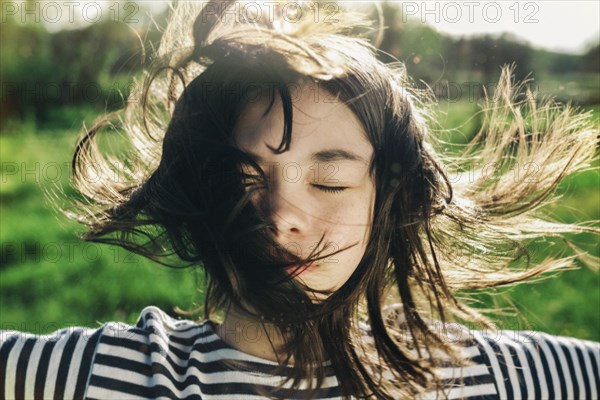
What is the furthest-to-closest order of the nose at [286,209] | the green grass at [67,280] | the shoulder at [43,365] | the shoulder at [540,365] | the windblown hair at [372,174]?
the green grass at [67,280], the shoulder at [540,365], the windblown hair at [372,174], the nose at [286,209], the shoulder at [43,365]

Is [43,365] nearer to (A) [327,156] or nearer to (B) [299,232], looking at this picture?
(B) [299,232]

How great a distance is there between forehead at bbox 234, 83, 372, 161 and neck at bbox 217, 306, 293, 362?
0.36 metres

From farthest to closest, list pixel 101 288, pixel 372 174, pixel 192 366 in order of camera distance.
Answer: pixel 101 288 → pixel 372 174 → pixel 192 366

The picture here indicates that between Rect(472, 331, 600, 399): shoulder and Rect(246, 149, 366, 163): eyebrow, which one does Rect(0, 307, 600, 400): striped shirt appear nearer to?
Rect(472, 331, 600, 399): shoulder

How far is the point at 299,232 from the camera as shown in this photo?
1521 millimetres

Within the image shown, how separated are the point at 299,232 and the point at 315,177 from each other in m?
0.12

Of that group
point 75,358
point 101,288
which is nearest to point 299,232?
point 75,358

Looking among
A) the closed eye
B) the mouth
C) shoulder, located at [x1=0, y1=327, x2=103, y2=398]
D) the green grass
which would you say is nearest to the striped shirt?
shoulder, located at [x1=0, y1=327, x2=103, y2=398]

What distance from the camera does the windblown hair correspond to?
1.60m

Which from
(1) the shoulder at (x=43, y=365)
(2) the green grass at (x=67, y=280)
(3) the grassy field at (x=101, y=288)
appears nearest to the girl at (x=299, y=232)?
(1) the shoulder at (x=43, y=365)

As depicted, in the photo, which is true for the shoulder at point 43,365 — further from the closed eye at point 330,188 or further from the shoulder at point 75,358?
the closed eye at point 330,188

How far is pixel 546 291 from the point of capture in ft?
10.8

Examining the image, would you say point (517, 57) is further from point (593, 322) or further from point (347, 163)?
point (347, 163)

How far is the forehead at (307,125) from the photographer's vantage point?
4.98 ft
